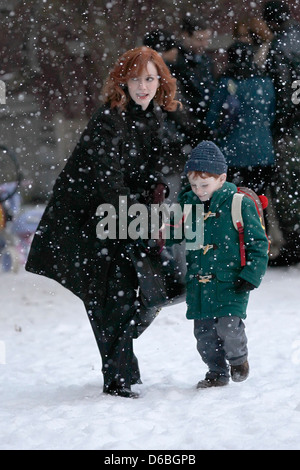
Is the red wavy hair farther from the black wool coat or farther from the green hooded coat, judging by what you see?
the green hooded coat

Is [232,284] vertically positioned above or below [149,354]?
above

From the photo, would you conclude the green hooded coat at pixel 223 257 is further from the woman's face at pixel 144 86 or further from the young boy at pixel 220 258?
the woman's face at pixel 144 86

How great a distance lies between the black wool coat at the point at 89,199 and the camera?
13.2 ft

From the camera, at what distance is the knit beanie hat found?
404cm

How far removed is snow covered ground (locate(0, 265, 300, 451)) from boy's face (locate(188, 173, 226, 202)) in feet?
3.30

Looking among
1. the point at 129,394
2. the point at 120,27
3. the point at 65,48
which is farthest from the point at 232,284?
the point at 65,48

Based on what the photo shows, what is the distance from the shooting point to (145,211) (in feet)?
13.1

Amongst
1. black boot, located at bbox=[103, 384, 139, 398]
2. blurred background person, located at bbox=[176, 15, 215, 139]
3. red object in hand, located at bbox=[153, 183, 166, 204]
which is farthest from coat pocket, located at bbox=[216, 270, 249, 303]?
blurred background person, located at bbox=[176, 15, 215, 139]

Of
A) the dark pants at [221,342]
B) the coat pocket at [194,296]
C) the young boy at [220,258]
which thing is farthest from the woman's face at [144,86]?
the dark pants at [221,342]

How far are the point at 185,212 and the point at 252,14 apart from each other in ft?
16.4

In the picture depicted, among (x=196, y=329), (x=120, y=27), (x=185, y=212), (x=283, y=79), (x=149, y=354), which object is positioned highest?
(x=120, y=27)

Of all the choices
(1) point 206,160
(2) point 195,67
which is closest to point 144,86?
(1) point 206,160

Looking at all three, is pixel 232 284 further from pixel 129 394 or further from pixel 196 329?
pixel 129 394
